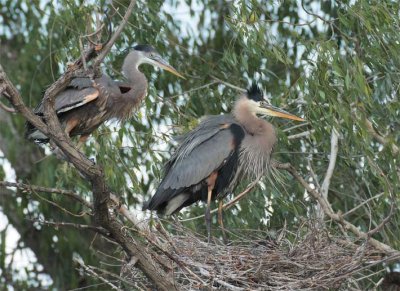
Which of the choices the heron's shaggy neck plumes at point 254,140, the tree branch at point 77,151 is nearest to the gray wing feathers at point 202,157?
the heron's shaggy neck plumes at point 254,140

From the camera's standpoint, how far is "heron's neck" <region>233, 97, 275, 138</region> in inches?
248

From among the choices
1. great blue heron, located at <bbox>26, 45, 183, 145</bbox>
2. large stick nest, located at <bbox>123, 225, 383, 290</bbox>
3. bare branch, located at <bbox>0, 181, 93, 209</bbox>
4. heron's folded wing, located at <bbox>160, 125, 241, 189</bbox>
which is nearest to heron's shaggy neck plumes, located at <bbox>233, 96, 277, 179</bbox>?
heron's folded wing, located at <bbox>160, 125, 241, 189</bbox>

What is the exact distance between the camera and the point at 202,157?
6172mm

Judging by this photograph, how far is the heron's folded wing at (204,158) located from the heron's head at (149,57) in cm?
49

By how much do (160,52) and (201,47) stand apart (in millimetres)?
889

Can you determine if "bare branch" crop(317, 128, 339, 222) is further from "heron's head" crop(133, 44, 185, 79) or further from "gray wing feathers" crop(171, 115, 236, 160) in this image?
"heron's head" crop(133, 44, 185, 79)

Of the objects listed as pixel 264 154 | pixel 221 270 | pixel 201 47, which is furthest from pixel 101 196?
pixel 201 47

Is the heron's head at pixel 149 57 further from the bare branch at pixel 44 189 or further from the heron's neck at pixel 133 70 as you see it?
the bare branch at pixel 44 189

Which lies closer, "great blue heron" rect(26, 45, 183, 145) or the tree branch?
the tree branch

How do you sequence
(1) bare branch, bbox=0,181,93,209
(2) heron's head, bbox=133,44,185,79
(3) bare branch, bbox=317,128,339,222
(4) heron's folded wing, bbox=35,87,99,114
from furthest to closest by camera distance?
(2) heron's head, bbox=133,44,185,79, (3) bare branch, bbox=317,128,339,222, (4) heron's folded wing, bbox=35,87,99,114, (1) bare branch, bbox=0,181,93,209

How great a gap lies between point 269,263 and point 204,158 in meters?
1.13

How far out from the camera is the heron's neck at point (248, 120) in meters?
6.30

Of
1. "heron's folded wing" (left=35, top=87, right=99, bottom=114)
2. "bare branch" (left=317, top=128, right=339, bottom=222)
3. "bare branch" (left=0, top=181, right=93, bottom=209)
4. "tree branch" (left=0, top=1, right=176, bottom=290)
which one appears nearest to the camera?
"bare branch" (left=0, top=181, right=93, bottom=209)

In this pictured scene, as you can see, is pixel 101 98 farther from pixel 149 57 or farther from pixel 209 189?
pixel 209 189
